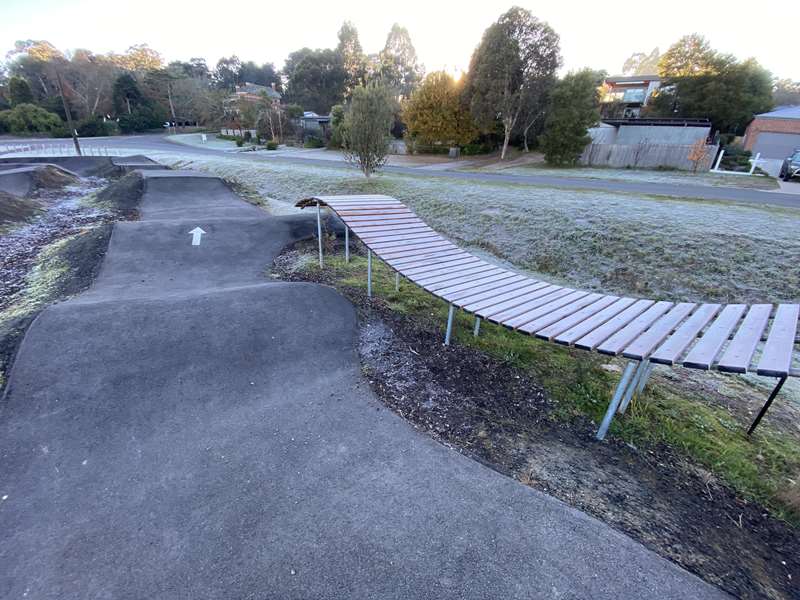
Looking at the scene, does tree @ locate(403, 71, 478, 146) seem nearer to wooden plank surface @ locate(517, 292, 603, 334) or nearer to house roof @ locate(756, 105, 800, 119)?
house roof @ locate(756, 105, 800, 119)

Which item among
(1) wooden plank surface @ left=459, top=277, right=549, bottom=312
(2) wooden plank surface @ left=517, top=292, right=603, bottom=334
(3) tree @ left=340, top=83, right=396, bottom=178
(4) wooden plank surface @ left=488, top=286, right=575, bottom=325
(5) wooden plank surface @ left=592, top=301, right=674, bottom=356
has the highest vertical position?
(3) tree @ left=340, top=83, right=396, bottom=178

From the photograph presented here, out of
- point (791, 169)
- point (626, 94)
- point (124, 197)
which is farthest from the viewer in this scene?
point (626, 94)

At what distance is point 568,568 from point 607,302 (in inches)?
108

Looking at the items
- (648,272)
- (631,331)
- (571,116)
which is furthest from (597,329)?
(571,116)

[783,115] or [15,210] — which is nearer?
[15,210]

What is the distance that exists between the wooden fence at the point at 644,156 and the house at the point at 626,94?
20.3 m

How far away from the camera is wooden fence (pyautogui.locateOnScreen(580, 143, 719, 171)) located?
21516mm

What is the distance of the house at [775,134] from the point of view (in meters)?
26.0

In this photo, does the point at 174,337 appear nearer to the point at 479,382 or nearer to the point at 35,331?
the point at 35,331

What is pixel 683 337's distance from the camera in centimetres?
308

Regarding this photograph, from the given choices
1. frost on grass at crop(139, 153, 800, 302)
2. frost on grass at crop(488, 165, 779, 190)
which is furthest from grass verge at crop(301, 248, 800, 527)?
frost on grass at crop(488, 165, 779, 190)

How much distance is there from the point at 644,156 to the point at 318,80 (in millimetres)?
42859

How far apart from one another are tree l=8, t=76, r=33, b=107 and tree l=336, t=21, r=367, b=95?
38.8m

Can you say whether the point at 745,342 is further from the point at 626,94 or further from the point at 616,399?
the point at 626,94
